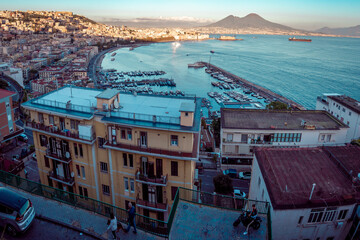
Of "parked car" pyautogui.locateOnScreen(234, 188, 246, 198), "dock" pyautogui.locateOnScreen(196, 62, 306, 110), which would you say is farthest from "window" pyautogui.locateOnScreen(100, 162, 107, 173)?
"dock" pyautogui.locateOnScreen(196, 62, 306, 110)

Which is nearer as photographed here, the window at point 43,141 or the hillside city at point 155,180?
the hillside city at point 155,180

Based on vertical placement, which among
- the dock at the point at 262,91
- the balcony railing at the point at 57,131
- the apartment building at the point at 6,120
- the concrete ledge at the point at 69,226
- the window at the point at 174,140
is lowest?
the dock at the point at 262,91

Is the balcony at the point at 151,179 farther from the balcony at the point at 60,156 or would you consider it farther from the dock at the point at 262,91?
the dock at the point at 262,91

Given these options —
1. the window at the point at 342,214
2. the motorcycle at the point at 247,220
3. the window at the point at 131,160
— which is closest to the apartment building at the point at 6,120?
the window at the point at 131,160

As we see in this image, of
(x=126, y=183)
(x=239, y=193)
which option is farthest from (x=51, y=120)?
(x=239, y=193)

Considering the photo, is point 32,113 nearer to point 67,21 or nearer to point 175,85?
point 175,85

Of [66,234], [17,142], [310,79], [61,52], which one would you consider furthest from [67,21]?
[66,234]
